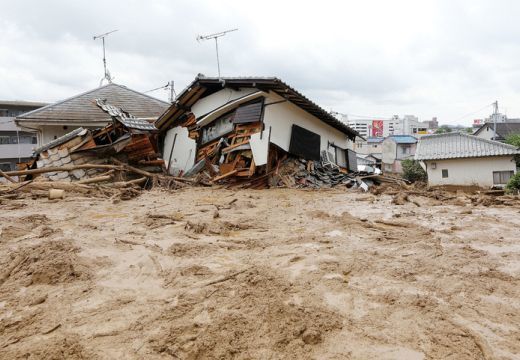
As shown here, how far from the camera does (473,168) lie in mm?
19250

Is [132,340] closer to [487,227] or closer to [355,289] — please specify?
[355,289]

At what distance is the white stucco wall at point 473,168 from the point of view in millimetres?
18664

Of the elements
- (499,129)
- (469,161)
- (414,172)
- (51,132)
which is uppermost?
(499,129)

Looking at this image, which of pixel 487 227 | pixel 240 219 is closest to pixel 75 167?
pixel 240 219

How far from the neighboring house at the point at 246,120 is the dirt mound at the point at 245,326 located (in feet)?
26.9

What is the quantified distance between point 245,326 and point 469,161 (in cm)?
2106

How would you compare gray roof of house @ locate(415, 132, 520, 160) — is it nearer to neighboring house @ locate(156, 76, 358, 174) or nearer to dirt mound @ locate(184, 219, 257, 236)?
neighboring house @ locate(156, 76, 358, 174)

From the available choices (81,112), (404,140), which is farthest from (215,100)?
(404,140)

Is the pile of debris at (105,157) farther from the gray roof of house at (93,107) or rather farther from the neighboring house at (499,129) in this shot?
the neighboring house at (499,129)

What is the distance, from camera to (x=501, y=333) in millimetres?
2197

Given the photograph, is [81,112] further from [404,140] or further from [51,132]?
[404,140]

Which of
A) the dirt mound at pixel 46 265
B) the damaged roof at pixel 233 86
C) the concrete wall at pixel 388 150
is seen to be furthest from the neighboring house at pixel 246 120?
the concrete wall at pixel 388 150

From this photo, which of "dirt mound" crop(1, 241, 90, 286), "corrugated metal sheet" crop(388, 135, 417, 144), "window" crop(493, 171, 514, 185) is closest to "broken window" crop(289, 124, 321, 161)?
"dirt mound" crop(1, 241, 90, 286)

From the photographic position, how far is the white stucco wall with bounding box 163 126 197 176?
1336cm
